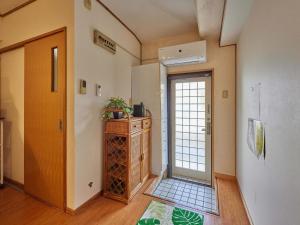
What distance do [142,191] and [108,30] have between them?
237cm

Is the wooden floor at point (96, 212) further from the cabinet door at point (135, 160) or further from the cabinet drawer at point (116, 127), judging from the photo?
the cabinet drawer at point (116, 127)

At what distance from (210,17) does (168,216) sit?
8.09 feet

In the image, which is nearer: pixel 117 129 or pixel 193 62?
pixel 117 129

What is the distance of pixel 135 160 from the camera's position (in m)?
2.21

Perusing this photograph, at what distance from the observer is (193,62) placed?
2.68 metres

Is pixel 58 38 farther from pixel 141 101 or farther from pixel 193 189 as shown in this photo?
pixel 193 189

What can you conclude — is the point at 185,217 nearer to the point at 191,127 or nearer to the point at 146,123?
the point at 146,123

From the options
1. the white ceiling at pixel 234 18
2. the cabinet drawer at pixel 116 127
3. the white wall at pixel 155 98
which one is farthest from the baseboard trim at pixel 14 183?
the white ceiling at pixel 234 18

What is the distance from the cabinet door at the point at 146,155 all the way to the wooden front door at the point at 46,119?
112 centimetres

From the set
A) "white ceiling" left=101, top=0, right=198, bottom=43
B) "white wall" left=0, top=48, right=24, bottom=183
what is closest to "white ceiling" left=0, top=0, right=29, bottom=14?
"white wall" left=0, top=48, right=24, bottom=183

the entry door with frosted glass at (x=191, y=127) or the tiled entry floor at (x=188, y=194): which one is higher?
the entry door with frosted glass at (x=191, y=127)

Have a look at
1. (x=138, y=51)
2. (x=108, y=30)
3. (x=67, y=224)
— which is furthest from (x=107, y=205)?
(x=138, y=51)

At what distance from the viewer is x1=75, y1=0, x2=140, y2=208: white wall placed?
179cm

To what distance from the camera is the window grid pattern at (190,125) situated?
9.27 ft
